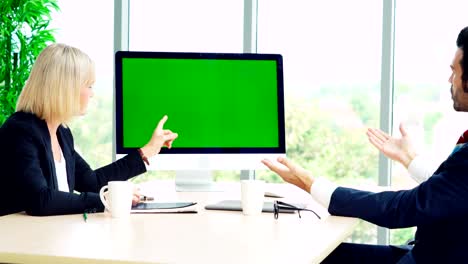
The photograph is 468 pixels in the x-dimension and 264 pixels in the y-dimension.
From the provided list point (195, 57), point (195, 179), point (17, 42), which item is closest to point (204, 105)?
point (195, 57)

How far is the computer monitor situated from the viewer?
287 centimetres

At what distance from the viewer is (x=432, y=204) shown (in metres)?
1.83

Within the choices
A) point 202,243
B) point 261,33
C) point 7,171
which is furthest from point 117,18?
point 202,243

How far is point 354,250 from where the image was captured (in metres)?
2.44

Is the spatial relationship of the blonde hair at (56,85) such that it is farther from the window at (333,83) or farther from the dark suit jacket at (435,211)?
the window at (333,83)

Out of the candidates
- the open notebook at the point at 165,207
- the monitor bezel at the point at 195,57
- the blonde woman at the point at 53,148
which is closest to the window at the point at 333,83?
the monitor bezel at the point at 195,57

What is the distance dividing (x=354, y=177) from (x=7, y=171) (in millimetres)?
2783

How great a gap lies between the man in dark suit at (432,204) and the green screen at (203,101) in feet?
2.38

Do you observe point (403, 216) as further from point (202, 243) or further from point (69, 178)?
point (69, 178)

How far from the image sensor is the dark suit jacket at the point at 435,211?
5.95 feet

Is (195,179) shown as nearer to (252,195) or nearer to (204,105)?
(204,105)

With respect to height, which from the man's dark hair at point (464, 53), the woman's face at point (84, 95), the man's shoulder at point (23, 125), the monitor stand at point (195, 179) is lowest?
the monitor stand at point (195, 179)

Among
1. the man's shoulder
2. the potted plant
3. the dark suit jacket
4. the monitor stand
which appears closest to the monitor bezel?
the monitor stand

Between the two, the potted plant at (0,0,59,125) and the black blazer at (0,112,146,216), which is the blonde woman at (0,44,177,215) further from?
the potted plant at (0,0,59,125)
